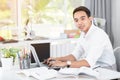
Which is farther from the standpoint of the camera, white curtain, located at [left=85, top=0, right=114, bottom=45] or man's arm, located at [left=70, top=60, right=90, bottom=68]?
white curtain, located at [left=85, top=0, right=114, bottom=45]

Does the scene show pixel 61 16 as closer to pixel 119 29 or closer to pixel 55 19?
pixel 55 19

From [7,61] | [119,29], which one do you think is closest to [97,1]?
[119,29]

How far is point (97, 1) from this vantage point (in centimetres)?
421

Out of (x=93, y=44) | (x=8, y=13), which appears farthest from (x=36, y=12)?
(x=93, y=44)

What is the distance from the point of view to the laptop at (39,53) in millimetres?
2336

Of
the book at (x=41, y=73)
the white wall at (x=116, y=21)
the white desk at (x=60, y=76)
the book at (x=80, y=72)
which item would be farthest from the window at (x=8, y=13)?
the book at (x=80, y=72)

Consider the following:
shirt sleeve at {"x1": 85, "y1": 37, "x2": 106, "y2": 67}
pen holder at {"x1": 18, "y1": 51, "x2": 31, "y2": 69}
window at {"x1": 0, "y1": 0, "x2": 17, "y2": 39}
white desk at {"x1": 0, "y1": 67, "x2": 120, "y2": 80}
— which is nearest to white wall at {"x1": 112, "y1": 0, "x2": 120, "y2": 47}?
window at {"x1": 0, "y1": 0, "x2": 17, "y2": 39}

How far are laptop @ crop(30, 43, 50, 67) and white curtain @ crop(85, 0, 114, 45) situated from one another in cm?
193

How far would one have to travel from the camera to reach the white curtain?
13.8ft

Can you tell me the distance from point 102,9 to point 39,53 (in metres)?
2.09

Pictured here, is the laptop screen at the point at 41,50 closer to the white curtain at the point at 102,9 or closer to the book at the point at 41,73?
the book at the point at 41,73

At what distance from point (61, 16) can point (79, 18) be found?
6.85 ft

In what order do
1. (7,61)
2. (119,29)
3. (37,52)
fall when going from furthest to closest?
1. (119,29)
2. (37,52)
3. (7,61)

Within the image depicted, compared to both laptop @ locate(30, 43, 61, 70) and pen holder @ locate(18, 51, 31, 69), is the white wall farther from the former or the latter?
pen holder @ locate(18, 51, 31, 69)
